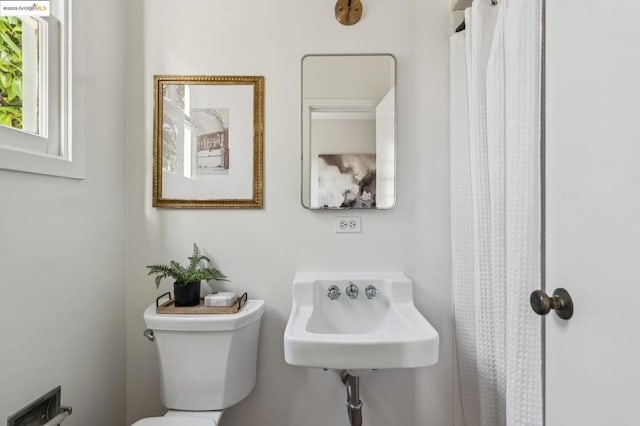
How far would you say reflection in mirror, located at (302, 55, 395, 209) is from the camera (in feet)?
4.58

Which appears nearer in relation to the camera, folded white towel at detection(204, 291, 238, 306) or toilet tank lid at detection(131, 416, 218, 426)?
toilet tank lid at detection(131, 416, 218, 426)

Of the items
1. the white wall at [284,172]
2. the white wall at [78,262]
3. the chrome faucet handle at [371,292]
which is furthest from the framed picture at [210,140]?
the chrome faucet handle at [371,292]

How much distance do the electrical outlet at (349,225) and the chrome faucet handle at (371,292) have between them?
0.84 feet

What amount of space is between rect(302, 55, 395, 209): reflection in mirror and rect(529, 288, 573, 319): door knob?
0.76 meters

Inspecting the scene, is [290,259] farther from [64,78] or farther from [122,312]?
[64,78]

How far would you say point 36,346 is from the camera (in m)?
0.96

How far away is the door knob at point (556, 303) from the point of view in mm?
662

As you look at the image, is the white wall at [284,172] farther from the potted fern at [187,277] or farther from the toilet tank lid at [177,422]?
the toilet tank lid at [177,422]

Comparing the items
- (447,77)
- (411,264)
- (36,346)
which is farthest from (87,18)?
(411,264)

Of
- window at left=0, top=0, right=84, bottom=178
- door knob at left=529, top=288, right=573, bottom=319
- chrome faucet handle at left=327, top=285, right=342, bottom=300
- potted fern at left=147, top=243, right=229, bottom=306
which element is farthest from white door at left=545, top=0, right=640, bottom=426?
window at left=0, top=0, right=84, bottom=178

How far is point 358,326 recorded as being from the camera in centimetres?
135

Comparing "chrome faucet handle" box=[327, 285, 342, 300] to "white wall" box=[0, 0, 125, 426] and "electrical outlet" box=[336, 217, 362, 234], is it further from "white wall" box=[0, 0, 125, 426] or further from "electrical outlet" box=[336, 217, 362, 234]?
"white wall" box=[0, 0, 125, 426]

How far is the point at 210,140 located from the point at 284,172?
0.37 meters

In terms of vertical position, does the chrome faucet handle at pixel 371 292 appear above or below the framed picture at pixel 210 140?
below
